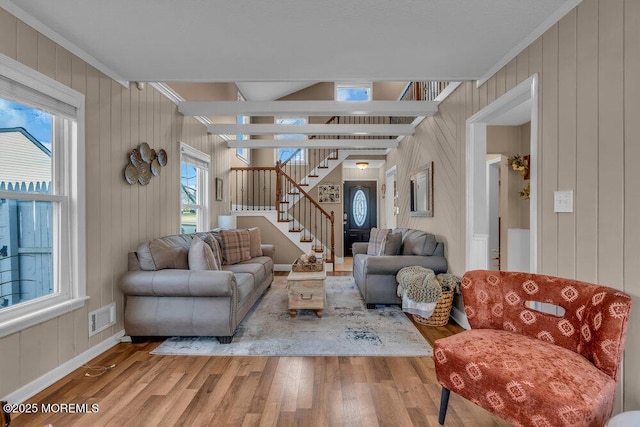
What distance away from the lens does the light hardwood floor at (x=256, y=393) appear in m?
1.85

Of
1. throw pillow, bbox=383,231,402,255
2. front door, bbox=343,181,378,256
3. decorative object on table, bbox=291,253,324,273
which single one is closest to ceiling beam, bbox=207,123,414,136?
throw pillow, bbox=383,231,402,255

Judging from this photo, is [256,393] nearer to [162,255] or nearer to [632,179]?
[162,255]

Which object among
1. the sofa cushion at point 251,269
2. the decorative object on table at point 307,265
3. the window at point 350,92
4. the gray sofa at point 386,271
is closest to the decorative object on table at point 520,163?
the gray sofa at point 386,271

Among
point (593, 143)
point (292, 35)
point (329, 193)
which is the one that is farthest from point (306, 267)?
point (329, 193)

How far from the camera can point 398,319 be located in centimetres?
350

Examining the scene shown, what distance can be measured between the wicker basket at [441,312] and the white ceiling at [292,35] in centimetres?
220

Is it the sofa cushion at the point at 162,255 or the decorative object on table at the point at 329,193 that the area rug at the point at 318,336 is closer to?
the sofa cushion at the point at 162,255

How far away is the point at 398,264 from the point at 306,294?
44.2 inches

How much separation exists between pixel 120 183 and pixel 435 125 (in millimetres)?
3789

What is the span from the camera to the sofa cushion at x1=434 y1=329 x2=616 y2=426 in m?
1.33

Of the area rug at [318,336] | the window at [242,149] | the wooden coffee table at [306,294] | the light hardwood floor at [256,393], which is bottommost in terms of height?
the light hardwood floor at [256,393]

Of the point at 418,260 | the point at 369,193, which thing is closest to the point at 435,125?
the point at 418,260

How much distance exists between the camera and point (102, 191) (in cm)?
278

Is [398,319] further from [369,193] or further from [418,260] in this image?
[369,193]
